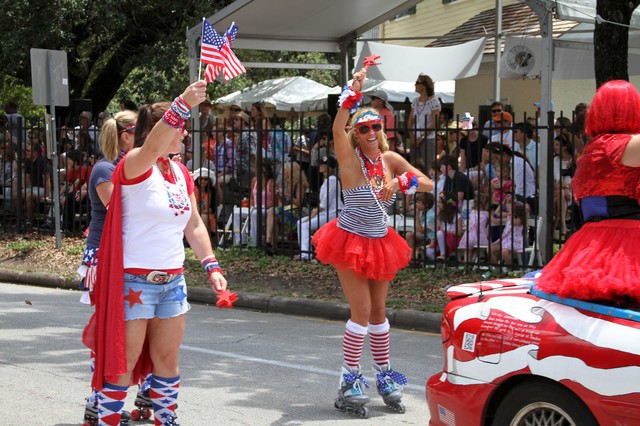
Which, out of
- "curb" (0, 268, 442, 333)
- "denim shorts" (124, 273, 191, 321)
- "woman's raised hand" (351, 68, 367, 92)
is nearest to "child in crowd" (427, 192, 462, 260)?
"curb" (0, 268, 442, 333)

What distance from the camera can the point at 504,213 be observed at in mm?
11914

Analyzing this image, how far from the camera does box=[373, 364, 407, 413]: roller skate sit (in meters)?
6.48

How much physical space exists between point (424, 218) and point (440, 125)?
1211 millimetres

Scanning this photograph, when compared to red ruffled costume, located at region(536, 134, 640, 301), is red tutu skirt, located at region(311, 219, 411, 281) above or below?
below

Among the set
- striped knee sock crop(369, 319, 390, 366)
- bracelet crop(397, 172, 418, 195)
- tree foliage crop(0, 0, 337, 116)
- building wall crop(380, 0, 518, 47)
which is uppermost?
building wall crop(380, 0, 518, 47)

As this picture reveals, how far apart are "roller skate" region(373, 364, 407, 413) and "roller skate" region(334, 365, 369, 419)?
127 mm

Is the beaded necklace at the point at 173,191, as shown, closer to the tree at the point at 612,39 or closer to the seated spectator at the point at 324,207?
the tree at the point at 612,39

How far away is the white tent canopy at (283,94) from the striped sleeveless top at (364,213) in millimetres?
18011

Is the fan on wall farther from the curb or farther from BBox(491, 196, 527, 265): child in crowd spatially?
the curb

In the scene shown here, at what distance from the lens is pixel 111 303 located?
190 inches

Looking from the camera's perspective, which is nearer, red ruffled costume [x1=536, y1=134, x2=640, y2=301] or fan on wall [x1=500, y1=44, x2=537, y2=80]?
red ruffled costume [x1=536, y1=134, x2=640, y2=301]

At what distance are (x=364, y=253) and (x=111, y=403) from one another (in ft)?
7.03

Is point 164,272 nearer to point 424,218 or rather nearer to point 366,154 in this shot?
point 366,154

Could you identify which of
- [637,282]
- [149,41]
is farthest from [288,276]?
[149,41]
